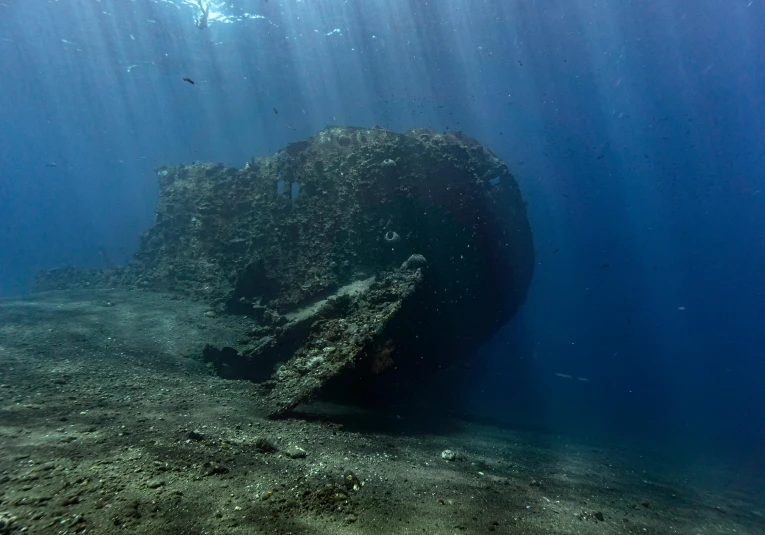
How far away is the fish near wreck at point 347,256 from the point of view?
27.5 ft

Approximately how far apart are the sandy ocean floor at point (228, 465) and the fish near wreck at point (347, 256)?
1.27 m

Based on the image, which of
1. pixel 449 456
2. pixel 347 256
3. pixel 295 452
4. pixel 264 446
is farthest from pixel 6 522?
pixel 347 256

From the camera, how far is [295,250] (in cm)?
1233

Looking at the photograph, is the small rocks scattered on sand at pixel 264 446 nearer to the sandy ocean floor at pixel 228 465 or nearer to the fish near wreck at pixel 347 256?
the sandy ocean floor at pixel 228 465

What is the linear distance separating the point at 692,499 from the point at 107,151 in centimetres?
12354

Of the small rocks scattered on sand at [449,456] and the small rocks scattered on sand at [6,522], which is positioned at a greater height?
the small rocks scattered on sand at [6,522]

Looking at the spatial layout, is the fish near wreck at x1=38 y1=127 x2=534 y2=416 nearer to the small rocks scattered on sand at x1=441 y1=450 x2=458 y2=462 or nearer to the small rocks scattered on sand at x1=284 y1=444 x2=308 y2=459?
the small rocks scattered on sand at x1=284 y1=444 x2=308 y2=459

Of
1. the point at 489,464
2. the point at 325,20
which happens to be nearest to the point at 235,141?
the point at 325,20

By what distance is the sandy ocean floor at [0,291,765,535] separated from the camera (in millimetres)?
3207

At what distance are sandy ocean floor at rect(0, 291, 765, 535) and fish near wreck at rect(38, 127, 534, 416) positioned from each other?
49.9 inches

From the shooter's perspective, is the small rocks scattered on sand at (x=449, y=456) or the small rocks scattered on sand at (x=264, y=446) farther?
the small rocks scattered on sand at (x=449, y=456)

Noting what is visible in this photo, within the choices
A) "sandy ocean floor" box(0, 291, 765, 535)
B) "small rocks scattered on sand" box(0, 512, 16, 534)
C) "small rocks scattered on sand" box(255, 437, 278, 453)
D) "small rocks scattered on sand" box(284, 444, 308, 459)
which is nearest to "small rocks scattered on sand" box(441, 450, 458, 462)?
"sandy ocean floor" box(0, 291, 765, 535)

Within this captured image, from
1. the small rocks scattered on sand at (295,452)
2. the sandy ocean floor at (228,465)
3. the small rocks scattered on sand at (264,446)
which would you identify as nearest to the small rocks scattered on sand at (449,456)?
the sandy ocean floor at (228,465)

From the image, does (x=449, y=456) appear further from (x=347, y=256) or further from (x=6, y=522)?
(x=347, y=256)
